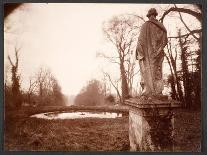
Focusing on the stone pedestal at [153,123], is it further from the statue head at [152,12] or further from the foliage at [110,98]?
Result: the statue head at [152,12]

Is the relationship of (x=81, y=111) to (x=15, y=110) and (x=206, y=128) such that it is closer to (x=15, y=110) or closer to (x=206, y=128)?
(x=15, y=110)

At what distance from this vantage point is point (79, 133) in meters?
6.49

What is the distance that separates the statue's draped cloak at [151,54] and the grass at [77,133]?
86 centimetres

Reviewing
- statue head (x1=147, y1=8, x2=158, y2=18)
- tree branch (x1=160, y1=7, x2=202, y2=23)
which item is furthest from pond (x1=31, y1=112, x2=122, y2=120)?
tree branch (x1=160, y1=7, x2=202, y2=23)

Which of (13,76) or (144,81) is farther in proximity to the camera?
(13,76)

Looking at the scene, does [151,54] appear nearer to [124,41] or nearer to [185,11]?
[124,41]

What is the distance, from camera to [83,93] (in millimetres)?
6484

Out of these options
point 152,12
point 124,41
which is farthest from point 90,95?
point 152,12

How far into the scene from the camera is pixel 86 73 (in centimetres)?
650

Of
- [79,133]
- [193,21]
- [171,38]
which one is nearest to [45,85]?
[79,133]

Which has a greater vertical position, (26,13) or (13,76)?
(26,13)

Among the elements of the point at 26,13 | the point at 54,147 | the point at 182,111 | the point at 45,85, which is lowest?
the point at 54,147

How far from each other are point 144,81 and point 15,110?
7.39ft

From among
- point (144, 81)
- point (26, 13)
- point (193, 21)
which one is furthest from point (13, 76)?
point (193, 21)
